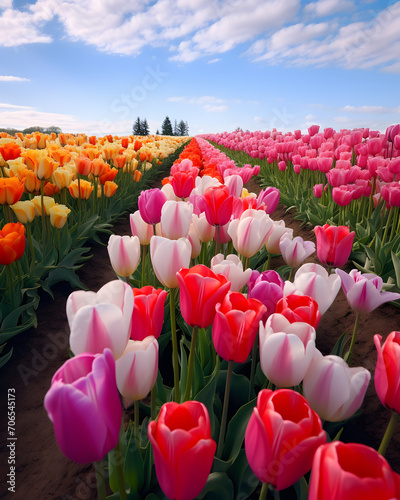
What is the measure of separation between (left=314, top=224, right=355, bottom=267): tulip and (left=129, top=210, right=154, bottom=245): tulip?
928 millimetres

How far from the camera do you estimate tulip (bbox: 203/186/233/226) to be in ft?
5.38

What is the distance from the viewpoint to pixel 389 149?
4648 millimetres

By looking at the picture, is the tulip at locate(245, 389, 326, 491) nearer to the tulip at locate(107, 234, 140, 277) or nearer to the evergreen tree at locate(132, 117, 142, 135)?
the tulip at locate(107, 234, 140, 277)

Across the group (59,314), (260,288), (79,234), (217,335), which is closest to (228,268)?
(260,288)

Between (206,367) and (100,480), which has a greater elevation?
(100,480)

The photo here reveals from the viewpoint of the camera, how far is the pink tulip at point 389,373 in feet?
2.54

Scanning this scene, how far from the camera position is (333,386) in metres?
0.79

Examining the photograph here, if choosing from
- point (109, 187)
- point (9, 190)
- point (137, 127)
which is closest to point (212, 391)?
point (9, 190)

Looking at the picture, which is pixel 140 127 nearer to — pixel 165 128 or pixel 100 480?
pixel 165 128

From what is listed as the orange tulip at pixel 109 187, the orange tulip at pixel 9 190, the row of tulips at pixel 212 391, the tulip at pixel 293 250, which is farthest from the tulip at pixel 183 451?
the orange tulip at pixel 109 187

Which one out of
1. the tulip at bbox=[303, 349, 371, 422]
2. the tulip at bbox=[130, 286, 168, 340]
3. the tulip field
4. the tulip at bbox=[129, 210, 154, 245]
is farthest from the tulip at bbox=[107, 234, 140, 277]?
the tulip at bbox=[303, 349, 371, 422]

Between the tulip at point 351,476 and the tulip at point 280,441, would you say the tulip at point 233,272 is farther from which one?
the tulip at point 351,476

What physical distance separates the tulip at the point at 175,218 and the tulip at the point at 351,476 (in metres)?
1.19

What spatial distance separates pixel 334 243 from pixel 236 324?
980 millimetres
